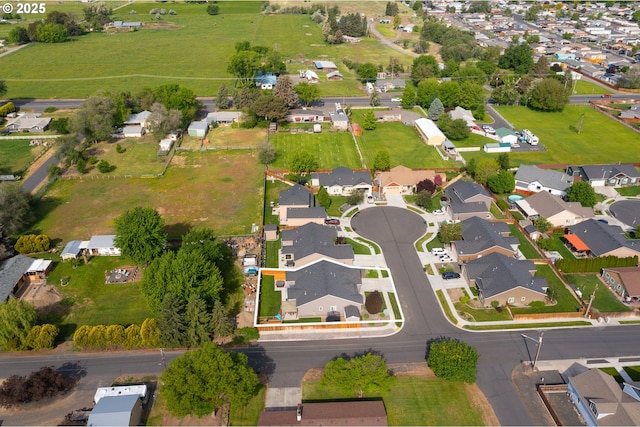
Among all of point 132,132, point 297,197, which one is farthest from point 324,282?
point 132,132

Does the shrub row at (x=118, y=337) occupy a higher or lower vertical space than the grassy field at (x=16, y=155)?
lower

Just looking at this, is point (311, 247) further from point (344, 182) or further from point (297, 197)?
point (344, 182)

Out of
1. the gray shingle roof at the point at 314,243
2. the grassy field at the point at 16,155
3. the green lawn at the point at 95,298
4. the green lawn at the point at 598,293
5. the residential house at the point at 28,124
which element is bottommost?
the green lawn at the point at 598,293

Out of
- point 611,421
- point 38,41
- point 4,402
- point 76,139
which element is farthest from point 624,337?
point 38,41

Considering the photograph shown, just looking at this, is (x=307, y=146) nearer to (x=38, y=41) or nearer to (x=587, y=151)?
(x=587, y=151)

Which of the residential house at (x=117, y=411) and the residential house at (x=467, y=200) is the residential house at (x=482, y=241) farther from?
the residential house at (x=117, y=411)

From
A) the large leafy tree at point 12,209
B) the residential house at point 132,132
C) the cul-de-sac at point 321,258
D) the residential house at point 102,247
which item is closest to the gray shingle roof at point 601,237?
the cul-de-sac at point 321,258
